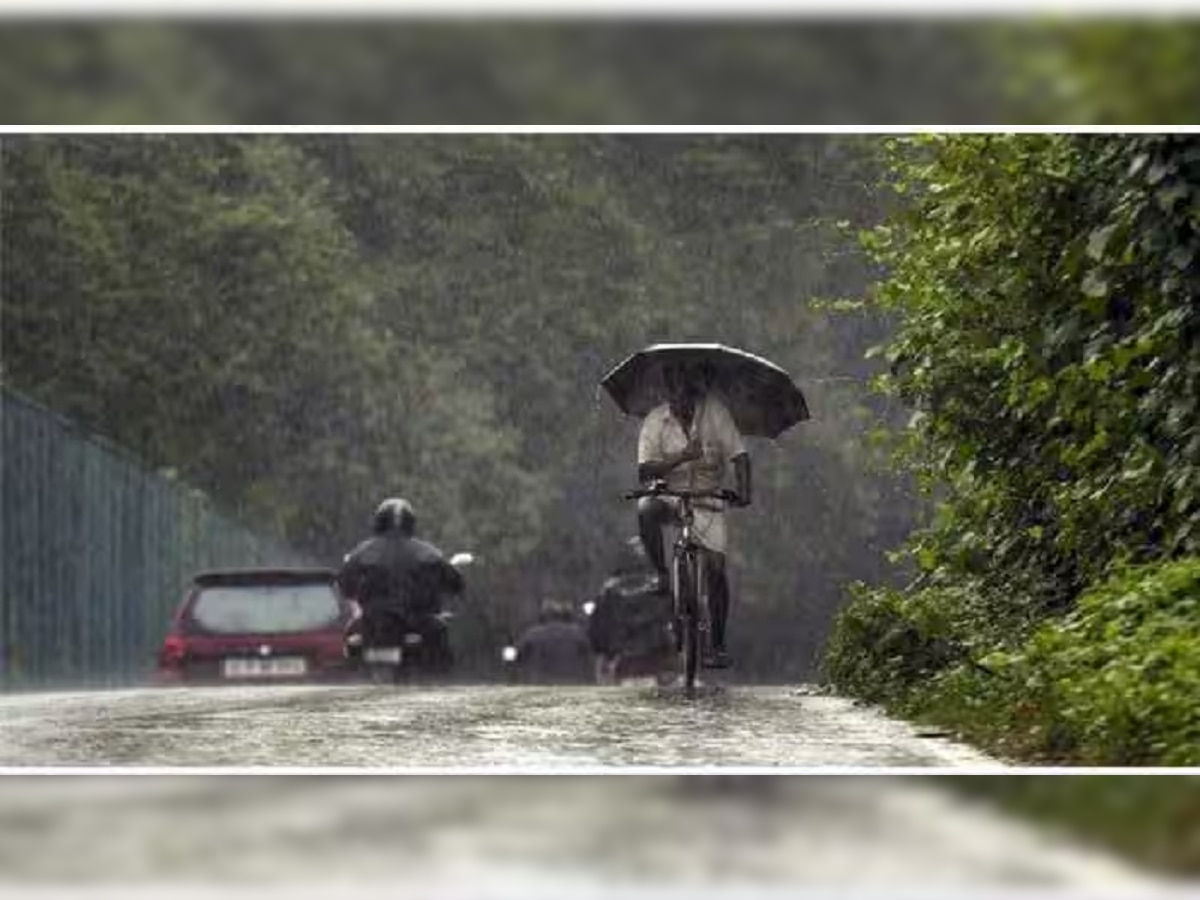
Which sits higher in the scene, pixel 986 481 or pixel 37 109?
pixel 37 109

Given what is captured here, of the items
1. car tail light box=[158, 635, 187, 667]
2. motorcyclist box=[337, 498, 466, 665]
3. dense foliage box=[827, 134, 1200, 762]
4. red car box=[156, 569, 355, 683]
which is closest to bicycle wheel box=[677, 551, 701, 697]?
dense foliage box=[827, 134, 1200, 762]

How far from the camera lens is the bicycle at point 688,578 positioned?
13648 mm

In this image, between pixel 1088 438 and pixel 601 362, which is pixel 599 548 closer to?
pixel 601 362

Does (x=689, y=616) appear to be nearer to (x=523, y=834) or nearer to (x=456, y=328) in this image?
(x=456, y=328)

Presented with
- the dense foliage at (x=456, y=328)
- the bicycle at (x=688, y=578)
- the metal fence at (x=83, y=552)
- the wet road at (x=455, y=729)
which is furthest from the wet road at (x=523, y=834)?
the dense foliage at (x=456, y=328)

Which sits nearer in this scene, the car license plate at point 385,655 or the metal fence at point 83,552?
the metal fence at point 83,552

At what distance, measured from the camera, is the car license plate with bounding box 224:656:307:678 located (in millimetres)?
13750

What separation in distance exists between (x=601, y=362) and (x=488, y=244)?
0.63 metres

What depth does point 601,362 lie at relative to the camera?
1357 centimetres

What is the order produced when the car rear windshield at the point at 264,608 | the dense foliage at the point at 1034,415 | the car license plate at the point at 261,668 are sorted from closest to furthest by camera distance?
the dense foliage at the point at 1034,415, the car rear windshield at the point at 264,608, the car license plate at the point at 261,668

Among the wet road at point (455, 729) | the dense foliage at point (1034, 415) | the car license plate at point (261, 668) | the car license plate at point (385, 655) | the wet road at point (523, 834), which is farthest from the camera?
the car license plate at point (385, 655)

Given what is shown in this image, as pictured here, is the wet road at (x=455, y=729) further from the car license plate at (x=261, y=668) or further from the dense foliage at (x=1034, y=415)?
the dense foliage at (x=1034, y=415)

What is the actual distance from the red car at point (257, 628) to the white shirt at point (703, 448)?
1.32 m

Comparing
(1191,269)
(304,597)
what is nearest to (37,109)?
(304,597)
